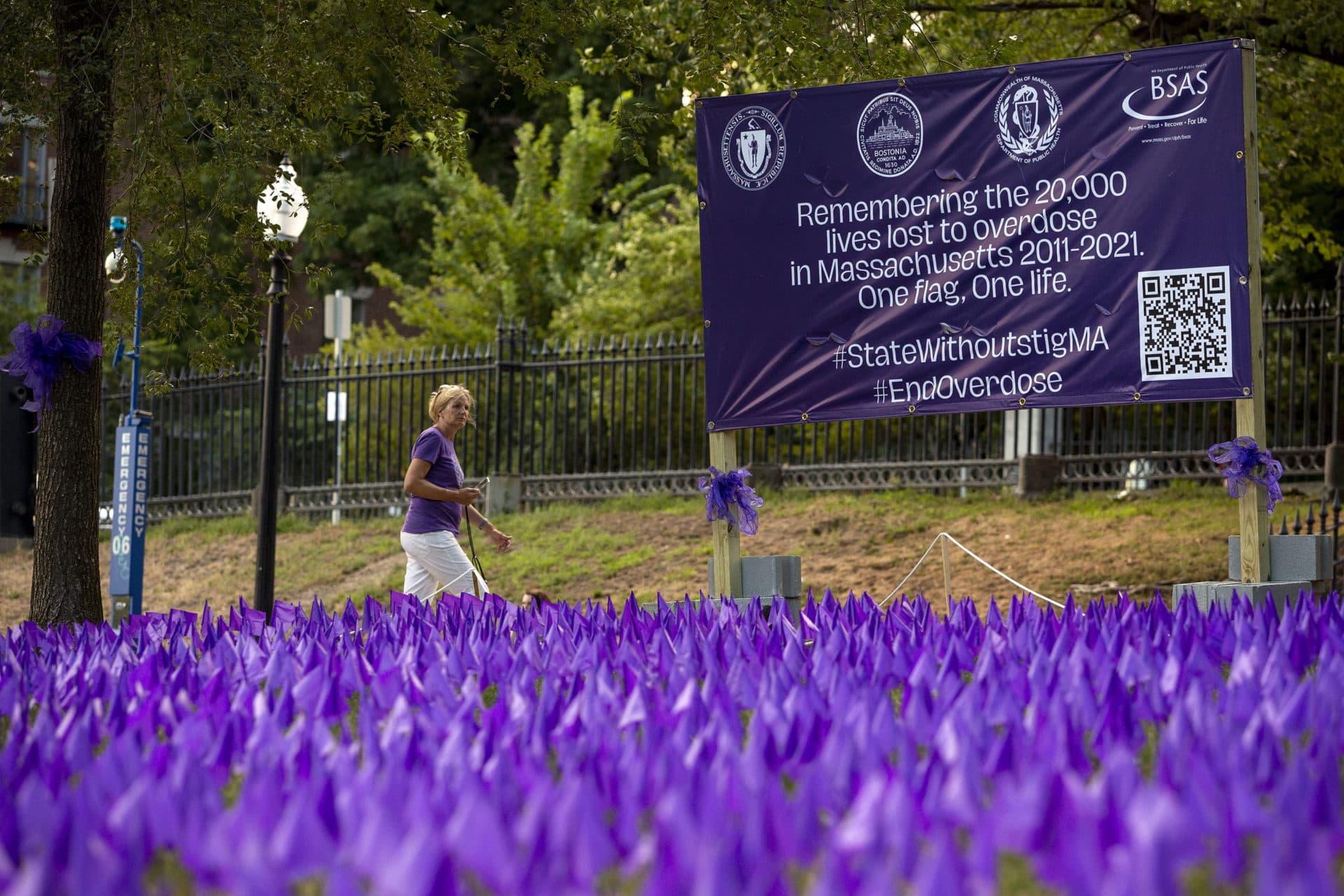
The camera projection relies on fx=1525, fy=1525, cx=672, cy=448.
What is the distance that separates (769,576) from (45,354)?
364 cm

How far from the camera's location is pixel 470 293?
2553 centimetres

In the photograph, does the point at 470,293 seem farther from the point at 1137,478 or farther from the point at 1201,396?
the point at 1201,396

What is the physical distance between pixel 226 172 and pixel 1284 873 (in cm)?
686

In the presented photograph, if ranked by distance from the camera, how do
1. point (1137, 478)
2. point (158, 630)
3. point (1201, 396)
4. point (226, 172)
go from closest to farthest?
point (158, 630) < point (1201, 396) < point (226, 172) < point (1137, 478)

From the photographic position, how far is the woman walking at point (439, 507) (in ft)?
29.1

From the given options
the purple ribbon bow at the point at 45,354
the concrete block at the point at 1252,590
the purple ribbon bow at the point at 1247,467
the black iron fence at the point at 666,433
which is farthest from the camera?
the black iron fence at the point at 666,433

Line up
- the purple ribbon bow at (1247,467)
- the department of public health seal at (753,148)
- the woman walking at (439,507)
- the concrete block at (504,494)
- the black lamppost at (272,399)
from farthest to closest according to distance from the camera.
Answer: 1. the concrete block at (504,494)
2. the black lamppost at (272,399)
3. the woman walking at (439,507)
4. the department of public health seal at (753,148)
5. the purple ribbon bow at (1247,467)

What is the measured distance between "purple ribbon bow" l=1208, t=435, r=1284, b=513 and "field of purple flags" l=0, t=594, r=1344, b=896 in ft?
8.08

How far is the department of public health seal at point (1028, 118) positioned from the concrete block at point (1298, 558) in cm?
200

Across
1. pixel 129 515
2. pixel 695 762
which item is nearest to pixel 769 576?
pixel 695 762

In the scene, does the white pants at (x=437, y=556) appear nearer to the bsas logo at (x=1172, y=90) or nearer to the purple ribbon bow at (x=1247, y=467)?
the purple ribbon bow at (x=1247, y=467)

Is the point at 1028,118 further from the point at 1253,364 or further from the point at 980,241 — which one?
the point at 1253,364

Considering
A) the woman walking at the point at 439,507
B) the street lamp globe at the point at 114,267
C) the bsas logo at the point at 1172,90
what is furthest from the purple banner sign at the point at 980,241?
the street lamp globe at the point at 114,267

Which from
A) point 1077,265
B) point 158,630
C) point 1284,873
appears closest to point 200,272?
point 158,630
